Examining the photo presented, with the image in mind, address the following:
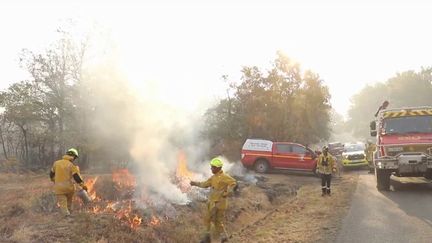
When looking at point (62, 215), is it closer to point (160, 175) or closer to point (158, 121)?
point (160, 175)

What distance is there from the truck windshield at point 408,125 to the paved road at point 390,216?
2078 millimetres

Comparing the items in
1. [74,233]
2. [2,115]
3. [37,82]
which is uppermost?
[37,82]

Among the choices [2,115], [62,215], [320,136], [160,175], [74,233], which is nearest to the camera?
[74,233]

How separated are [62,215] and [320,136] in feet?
113

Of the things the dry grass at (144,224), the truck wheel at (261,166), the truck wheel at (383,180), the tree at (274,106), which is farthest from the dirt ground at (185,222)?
the tree at (274,106)

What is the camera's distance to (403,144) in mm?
14734

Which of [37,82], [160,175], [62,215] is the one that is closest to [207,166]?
[160,175]

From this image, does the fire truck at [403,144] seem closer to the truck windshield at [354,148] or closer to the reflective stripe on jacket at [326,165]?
the reflective stripe on jacket at [326,165]

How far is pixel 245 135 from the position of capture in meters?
31.1

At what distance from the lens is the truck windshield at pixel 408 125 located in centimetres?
1517

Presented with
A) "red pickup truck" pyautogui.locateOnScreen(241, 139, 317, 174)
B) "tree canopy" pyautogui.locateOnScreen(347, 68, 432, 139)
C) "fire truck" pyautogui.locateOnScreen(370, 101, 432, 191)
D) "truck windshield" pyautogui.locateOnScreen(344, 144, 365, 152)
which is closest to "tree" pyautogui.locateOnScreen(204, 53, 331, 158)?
"truck windshield" pyautogui.locateOnScreen(344, 144, 365, 152)

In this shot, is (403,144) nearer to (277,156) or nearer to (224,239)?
(277,156)

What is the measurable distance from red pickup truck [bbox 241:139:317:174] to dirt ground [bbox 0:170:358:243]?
7539 mm

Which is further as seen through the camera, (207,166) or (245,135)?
(245,135)
